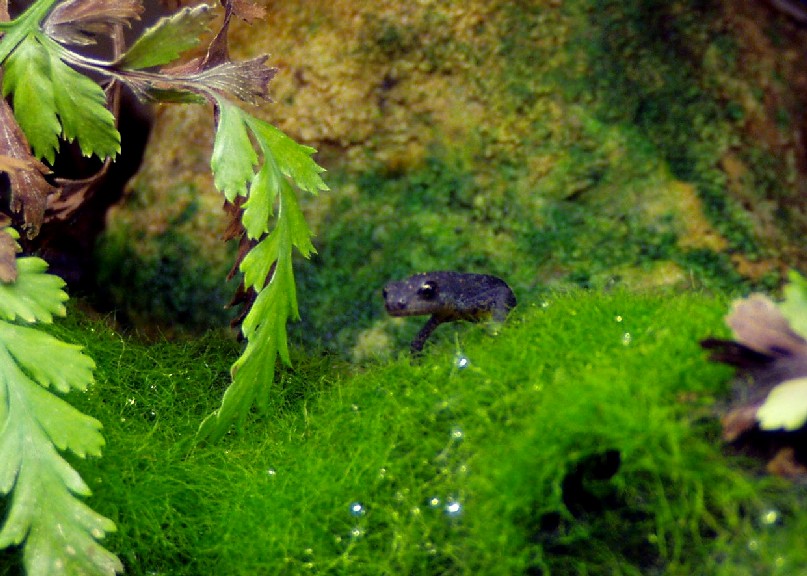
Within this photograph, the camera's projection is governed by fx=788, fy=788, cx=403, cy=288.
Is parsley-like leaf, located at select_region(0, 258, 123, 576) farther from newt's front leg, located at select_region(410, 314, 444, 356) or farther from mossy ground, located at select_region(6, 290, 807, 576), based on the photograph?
newt's front leg, located at select_region(410, 314, 444, 356)

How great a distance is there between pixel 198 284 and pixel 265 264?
0.96 m

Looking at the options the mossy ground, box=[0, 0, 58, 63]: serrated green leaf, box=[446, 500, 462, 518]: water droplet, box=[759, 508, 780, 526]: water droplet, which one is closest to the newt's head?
the mossy ground

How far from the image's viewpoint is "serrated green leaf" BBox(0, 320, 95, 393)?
64.3 inches

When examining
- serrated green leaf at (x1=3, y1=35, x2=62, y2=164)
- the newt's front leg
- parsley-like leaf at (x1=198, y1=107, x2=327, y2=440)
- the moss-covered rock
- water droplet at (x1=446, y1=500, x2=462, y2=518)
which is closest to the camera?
water droplet at (x1=446, y1=500, x2=462, y2=518)

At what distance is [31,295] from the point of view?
5.69 feet

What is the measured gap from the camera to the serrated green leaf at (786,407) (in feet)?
3.76

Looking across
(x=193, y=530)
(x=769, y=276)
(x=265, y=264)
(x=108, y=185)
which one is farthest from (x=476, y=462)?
(x=108, y=185)

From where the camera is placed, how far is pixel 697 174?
265cm

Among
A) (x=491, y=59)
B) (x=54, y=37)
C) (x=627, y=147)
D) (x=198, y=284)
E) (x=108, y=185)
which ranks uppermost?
(x=54, y=37)

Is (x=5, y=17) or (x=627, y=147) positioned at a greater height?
(x=5, y=17)

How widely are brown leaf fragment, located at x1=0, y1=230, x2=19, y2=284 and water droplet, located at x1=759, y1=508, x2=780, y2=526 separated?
1.54 m

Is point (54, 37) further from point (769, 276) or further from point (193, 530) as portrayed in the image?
point (769, 276)

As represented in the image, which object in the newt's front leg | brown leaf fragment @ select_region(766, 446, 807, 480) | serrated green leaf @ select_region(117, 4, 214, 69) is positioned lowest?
the newt's front leg

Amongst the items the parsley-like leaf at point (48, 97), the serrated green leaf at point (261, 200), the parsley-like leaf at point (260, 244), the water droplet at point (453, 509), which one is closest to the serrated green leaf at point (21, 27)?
the parsley-like leaf at point (48, 97)
